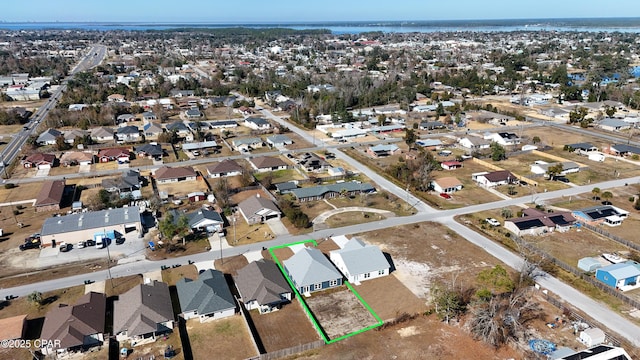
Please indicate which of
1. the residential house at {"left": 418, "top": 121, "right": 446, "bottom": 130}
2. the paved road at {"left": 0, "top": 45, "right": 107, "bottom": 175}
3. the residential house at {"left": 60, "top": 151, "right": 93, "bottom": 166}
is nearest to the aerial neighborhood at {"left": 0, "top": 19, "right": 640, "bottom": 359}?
the residential house at {"left": 60, "top": 151, "right": 93, "bottom": 166}

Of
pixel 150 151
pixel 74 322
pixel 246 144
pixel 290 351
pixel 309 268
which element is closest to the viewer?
pixel 290 351

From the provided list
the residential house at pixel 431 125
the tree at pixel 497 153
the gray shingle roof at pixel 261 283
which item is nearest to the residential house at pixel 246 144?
the residential house at pixel 431 125

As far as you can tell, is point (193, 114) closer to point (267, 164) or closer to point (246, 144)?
point (246, 144)

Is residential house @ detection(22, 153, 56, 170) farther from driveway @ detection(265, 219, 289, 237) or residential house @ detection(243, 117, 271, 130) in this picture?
driveway @ detection(265, 219, 289, 237)

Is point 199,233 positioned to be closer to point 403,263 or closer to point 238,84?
point 403,263

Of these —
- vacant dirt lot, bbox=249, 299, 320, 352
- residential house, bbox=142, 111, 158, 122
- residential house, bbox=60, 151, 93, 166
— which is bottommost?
residential house, bbox=142, 111, 158, 122

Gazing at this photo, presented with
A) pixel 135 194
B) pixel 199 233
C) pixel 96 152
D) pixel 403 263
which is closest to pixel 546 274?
pixel 403 263

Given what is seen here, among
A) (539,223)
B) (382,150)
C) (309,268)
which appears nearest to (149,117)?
(382,150)
